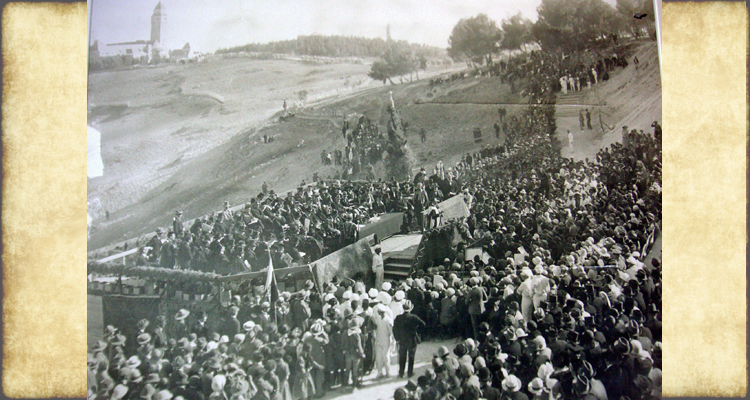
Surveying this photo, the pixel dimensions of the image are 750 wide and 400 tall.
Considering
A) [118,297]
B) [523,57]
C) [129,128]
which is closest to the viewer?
[118,297]

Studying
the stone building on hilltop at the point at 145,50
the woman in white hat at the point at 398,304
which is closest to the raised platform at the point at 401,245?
the woman in white hat at the point at 398,304

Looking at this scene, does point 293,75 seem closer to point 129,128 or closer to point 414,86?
point 414,86

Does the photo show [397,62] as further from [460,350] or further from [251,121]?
[460,350]

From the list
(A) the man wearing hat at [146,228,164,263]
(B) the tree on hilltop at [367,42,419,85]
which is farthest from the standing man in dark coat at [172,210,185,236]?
(B) the tree on hilltop at [367,42,419,85]

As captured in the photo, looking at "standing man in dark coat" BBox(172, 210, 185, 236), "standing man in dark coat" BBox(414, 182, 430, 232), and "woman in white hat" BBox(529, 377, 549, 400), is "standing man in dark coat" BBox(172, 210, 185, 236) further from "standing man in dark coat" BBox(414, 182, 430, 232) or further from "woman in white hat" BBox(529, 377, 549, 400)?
"woman in white hat" BBox(529, 377, 549, 400)

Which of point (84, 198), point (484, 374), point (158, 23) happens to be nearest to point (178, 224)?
point (84, 198)

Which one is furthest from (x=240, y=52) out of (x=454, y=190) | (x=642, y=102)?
(x=642, y=102)
